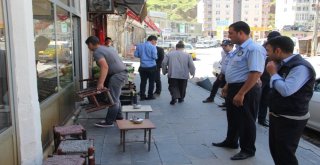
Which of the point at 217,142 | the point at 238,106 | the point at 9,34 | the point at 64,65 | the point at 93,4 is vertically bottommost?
the point at 217,142

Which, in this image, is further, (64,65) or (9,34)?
(64,65)

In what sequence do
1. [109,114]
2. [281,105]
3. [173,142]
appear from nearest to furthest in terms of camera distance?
1. [281,105]
2. [173,142]
3. [109,114]

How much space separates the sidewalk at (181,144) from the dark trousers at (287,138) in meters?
1.25

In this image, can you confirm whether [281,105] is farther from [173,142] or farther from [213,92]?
[213,92]

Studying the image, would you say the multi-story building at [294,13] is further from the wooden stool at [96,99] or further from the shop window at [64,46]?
the wooden stool at [96,99]

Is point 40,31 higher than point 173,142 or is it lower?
higher

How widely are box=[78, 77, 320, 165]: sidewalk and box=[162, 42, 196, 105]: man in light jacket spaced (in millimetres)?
986

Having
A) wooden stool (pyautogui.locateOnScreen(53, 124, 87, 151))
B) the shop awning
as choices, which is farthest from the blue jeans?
the shop awning

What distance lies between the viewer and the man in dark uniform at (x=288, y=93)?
3.39 meters

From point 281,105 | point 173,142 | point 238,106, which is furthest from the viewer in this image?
point 173,142

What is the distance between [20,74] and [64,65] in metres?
3.06

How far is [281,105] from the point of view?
3580 millimetres

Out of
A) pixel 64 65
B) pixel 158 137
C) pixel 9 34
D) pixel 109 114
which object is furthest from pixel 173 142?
pixel 9 34

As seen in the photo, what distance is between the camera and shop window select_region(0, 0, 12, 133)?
11.6 feet
